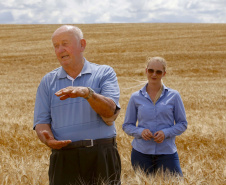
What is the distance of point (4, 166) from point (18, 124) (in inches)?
114

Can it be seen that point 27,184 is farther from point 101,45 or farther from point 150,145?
point 101,45

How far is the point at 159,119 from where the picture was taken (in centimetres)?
323

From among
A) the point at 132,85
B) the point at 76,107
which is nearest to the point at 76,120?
the point at 76,107

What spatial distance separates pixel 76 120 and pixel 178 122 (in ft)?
3.74

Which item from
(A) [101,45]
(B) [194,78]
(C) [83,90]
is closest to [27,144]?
(C) [83,90]

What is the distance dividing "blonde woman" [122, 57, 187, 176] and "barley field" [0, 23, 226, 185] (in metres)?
0.19

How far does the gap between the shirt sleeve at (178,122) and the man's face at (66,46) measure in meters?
1.09

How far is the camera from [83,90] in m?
2.16

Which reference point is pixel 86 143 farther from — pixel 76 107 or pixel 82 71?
pixel 82 71

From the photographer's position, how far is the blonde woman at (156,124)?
124 inches

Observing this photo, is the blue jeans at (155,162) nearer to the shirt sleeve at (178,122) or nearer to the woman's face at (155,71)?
the shirt sleeve at (178,122)

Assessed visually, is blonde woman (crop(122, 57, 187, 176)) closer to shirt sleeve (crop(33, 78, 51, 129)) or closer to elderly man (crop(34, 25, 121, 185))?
elderly man (crop(34, 25, 121, 185))

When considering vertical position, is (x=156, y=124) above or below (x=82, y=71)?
below

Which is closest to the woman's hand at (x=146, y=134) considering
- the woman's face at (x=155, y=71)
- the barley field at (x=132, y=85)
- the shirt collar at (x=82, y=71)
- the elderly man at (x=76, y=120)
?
the barley field at (x=132, y=85)
